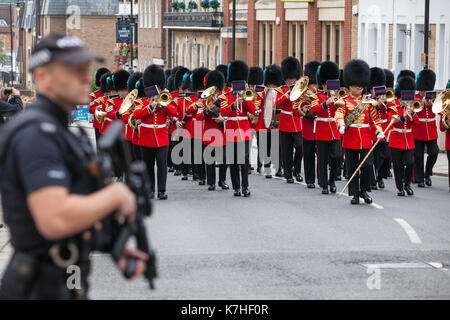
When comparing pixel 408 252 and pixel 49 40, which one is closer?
pixel 49 40

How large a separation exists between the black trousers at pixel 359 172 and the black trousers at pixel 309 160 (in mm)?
2362

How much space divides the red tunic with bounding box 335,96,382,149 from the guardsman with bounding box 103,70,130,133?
4.96m

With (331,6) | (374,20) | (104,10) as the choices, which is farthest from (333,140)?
(104,10)

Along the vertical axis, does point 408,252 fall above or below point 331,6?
below

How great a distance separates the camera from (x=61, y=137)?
4.49 metres

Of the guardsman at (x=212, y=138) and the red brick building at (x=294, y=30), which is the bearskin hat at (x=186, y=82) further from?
the red brick building at (x=294, y=30)

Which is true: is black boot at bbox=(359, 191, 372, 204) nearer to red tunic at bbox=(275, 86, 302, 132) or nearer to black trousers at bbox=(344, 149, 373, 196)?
black trousers at bbox=(344, 149, 373, 196)

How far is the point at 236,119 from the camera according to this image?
56.5 feet

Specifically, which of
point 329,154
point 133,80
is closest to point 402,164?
point 329,154

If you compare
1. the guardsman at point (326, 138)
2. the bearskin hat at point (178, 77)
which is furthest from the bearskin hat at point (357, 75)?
the bearskin hat at point (178, 77)

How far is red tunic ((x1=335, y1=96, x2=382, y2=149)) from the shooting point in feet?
50.9

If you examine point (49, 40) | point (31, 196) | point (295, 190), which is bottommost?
point (295, 190)

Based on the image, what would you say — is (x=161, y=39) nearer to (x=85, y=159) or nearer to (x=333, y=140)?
(x=333, y=140)

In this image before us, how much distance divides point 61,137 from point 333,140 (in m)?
13.6
